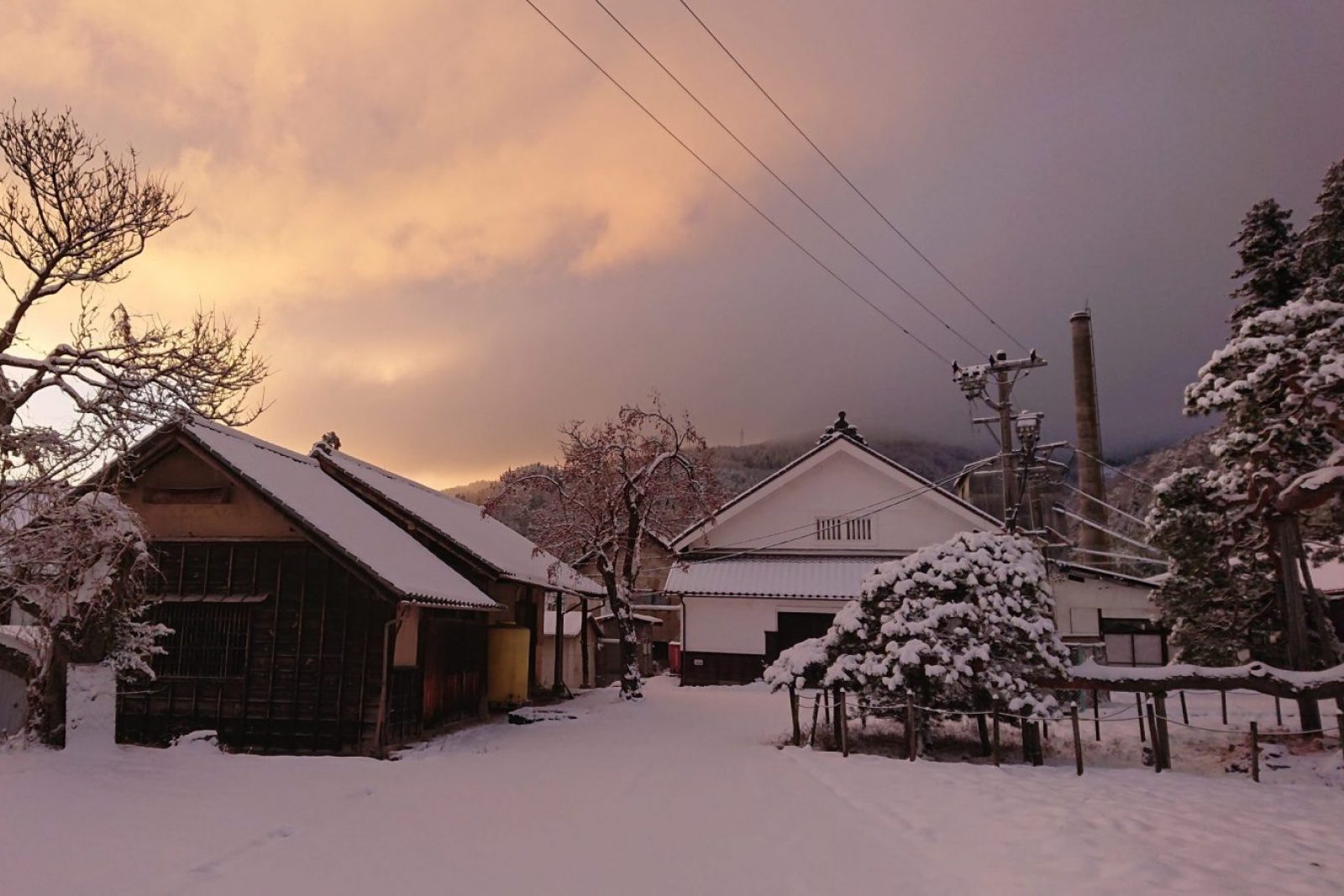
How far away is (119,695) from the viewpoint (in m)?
14.5

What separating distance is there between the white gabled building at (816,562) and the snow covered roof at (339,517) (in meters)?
12.0

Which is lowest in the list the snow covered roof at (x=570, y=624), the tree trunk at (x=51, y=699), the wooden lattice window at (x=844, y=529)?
the tree trunk at (x=51, y=699)

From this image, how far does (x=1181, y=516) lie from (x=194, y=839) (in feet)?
61.5

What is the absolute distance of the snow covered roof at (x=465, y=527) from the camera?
1939cm

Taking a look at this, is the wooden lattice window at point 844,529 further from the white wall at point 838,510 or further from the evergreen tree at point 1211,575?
the evergreen tree at point 1211,575

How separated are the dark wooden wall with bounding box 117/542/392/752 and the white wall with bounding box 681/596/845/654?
52.5 feet

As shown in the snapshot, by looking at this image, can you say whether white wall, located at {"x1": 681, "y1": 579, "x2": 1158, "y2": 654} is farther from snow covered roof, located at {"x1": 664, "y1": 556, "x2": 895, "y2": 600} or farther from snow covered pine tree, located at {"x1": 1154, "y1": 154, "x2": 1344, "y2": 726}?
snow covered pine tree, located at {"x1": 1154, "y1": 154, "x2": 1344, "y2": 726}

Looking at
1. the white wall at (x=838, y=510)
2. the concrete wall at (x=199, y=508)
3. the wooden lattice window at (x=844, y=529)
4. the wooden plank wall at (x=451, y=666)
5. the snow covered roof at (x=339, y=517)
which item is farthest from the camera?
the wooden lattice window at (x=844, y=529)

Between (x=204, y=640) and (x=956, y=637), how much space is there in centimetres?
1372

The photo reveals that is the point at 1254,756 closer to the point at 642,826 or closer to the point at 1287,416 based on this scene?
the point at 1287,416

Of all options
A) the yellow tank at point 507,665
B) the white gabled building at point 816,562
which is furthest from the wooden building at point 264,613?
the white gabled building at point 816,562

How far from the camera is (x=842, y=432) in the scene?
31.6 meters

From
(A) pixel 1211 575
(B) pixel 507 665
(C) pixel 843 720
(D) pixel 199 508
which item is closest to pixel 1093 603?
(A) pixel 1211 575

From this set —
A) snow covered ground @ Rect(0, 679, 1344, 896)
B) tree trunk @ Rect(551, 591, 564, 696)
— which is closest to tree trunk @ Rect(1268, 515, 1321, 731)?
snow covered ground @ Rect(0, 679, 1344, 896)
